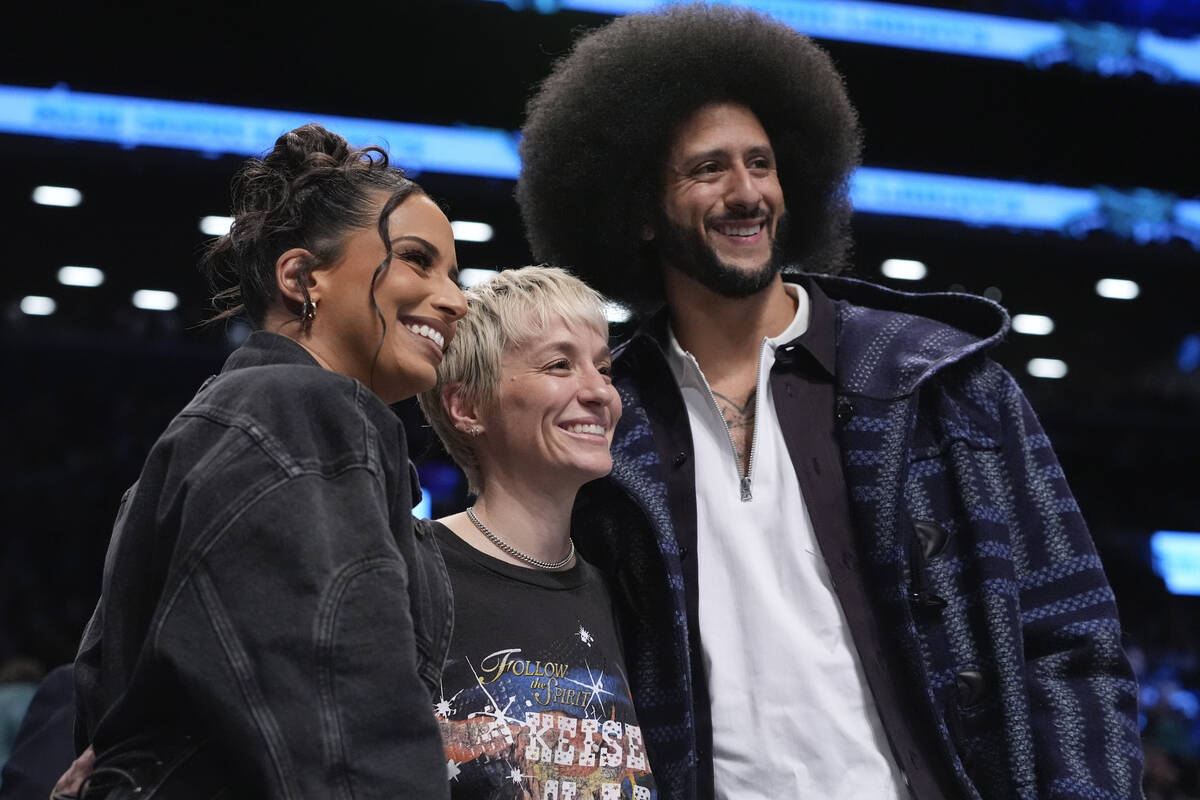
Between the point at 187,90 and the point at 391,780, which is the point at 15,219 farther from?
the point at 391,780

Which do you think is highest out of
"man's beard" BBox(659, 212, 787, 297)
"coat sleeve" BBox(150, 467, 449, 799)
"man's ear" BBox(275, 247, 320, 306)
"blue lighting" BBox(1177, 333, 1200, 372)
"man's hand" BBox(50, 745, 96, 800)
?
"blue lighting" BBox(1177, 333, 1200, 372)

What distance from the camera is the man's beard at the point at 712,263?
2.48 m

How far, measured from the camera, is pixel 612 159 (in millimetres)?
2865

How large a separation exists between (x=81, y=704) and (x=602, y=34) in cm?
208

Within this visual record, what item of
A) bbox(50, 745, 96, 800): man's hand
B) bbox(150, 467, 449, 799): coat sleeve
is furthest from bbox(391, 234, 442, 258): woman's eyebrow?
bbox(50, 745, 96, 800): man's hand

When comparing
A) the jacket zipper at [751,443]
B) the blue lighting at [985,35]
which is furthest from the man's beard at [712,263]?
the blue lighting at [985,35]

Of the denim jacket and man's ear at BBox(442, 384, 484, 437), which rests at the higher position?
man's ear at BBox(442, 384, 484, 437)

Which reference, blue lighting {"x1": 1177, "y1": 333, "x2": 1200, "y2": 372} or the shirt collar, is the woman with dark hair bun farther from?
blue lighting {"x1": 1177, "y1": 333, "x2": 1200, "y2": 372}

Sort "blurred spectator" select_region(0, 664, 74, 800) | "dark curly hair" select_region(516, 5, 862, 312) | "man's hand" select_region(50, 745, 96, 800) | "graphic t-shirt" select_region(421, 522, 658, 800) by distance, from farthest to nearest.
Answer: "blurred spectator" select_region(0, 664, 74, 800) → "dark curly hair" select_region(516, 5, 862, 312) → "graphic t-shirt" select_region(421, 522, 658, 800) → "man's hand" select_region(50, 745, 96, 800)

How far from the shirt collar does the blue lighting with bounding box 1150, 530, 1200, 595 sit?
43.3ft

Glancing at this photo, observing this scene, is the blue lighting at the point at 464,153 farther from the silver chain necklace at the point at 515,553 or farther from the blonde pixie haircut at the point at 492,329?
the silver chain necklace at the point at 515,553

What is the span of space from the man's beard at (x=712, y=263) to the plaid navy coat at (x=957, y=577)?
261mm

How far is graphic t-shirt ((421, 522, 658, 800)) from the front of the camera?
186cm

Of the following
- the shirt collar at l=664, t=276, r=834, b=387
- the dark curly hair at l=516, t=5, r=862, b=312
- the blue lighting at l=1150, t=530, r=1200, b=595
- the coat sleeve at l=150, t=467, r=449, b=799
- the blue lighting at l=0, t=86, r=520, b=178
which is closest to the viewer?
the coat sleeve at l=150, t=467, r=449, b=799
